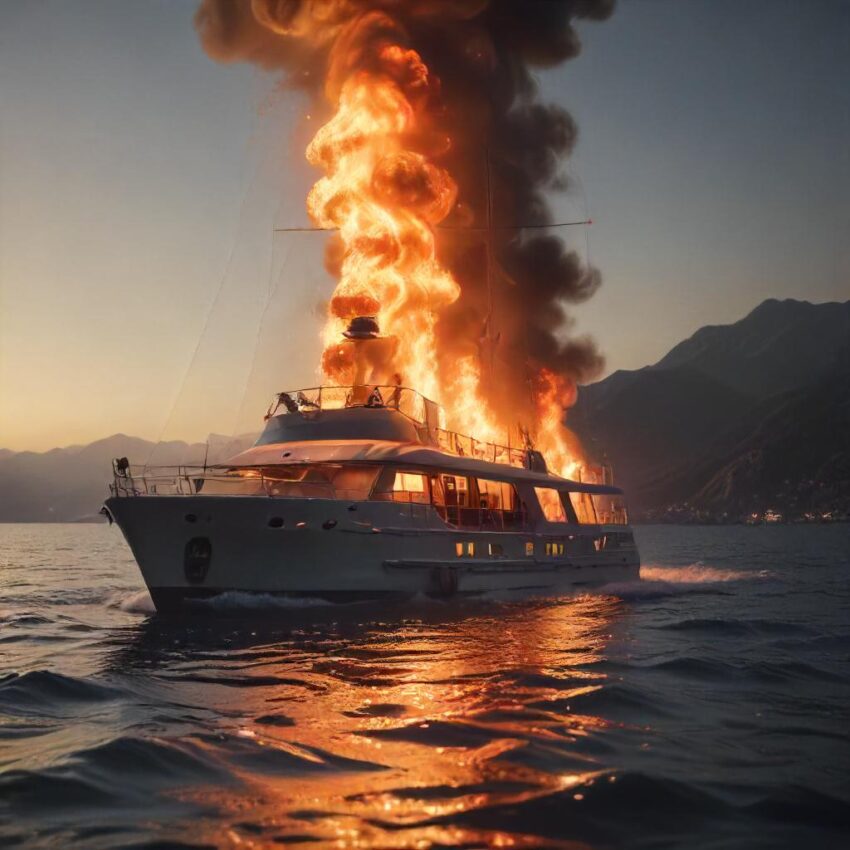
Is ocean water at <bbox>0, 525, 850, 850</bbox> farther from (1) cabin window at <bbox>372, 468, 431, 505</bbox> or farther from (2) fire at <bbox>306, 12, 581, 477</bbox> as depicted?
(2) fire at <bbox>306, 12, 581, 477</bbox>

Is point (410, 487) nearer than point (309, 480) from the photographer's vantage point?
No

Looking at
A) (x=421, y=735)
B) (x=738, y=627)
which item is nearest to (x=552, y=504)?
(x=738, y=627)

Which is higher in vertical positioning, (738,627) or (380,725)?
(380,725)

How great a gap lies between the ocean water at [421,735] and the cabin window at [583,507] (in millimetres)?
14122

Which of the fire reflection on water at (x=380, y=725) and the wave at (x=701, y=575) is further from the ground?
the fire reflection on water at (x=380, y=725)

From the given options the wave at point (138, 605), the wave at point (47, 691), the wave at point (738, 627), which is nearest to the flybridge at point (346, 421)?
the wave at point (138, 605)

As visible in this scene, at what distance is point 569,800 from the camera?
8055mm

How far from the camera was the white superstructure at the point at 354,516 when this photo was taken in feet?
74.8

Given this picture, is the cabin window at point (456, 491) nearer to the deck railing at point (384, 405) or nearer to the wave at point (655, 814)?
the deck railing at point (384, 405)

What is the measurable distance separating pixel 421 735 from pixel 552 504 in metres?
25.9

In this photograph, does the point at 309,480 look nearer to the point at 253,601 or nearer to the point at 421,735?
the point at 253,601

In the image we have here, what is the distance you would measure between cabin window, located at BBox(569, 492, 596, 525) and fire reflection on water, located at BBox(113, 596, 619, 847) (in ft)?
50.0

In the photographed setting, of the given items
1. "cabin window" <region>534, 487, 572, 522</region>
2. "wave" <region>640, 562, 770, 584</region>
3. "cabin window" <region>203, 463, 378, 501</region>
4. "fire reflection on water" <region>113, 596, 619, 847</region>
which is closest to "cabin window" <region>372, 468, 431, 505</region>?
"cabin window" <region>203, 463, 378, 501</region>

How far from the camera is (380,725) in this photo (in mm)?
11281
